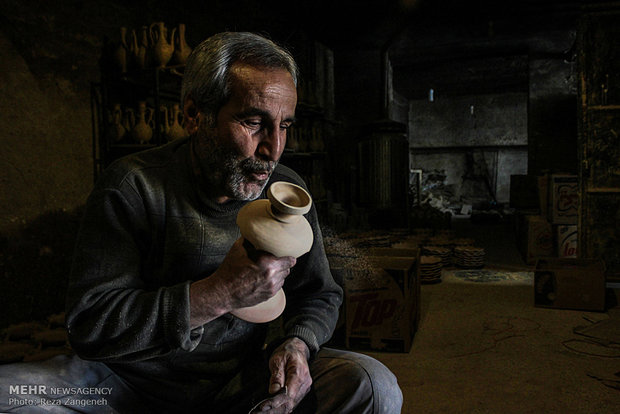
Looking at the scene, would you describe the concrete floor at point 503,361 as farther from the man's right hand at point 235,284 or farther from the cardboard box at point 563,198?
the cardboard box at point 563,198

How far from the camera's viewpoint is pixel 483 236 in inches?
353

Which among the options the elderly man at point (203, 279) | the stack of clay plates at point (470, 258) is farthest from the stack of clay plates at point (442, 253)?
the elderly man at point (203, 279)

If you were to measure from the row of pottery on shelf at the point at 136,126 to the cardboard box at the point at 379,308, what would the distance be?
2.56 metres

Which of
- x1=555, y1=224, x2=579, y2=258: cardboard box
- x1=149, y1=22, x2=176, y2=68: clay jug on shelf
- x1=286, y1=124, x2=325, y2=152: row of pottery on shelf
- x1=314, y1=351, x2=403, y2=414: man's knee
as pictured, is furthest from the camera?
x1=286, y1=124, x2=325, y2=152: row of pottery on shelf

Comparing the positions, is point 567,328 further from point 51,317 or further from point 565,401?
point 51,317

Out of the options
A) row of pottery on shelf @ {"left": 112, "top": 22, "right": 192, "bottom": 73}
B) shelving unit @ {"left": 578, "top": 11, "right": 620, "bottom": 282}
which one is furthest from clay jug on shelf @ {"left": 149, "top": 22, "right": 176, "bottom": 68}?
shelving unit @ {"left": 578, "top": 11, "right": 620, "bottom": 282}

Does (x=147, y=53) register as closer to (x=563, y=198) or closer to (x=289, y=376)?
(x=289, y=376)

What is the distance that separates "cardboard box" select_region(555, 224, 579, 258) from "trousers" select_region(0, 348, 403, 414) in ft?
16.9

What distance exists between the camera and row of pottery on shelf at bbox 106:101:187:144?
450 cm

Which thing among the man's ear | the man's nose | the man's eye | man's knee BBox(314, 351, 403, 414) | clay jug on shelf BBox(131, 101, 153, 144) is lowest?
man's knee BBox(314, 351, 403, 414)

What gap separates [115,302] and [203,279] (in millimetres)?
225

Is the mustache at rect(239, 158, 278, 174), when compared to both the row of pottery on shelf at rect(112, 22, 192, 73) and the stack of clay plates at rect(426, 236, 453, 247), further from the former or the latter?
the stack of clay plates at rect(426, 236, 453, 247)

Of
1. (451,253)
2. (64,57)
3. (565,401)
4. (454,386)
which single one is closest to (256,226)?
(454,386)

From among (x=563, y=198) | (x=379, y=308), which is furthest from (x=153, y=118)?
(x=563, y=198)
